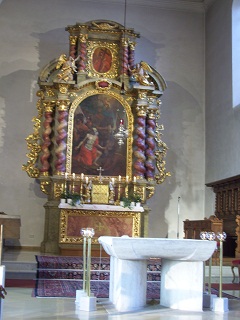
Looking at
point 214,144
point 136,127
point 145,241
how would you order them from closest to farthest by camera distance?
point 145,241 < point 136,127 < point 214,144

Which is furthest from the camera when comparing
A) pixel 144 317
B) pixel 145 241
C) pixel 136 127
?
pixel 136 127

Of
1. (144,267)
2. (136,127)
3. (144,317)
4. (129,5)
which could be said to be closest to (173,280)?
(144,267)

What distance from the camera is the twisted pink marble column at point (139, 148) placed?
46.9ft

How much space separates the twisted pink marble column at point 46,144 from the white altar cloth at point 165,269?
7.54 m

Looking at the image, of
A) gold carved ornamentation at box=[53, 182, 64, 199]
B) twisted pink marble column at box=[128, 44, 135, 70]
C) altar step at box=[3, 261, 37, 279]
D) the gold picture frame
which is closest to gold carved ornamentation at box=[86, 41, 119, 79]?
twisted pink marble column at box=[128, 44, 135, 70]

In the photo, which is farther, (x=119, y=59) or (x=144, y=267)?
(x=119, y=59)

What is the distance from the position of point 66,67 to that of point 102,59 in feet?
4.19

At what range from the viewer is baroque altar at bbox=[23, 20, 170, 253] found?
14031 mm

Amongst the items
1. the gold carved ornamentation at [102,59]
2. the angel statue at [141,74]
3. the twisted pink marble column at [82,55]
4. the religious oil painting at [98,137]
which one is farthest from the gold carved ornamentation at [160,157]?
the twisted pink marble column at [82,55]

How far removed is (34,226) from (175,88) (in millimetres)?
6166

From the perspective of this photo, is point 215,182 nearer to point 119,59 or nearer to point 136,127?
point 136,127

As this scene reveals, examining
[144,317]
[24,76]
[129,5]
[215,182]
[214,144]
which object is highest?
[129,5]

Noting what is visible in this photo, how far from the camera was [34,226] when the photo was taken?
49.3 feet

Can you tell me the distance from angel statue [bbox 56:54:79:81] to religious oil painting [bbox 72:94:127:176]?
2.82ft
